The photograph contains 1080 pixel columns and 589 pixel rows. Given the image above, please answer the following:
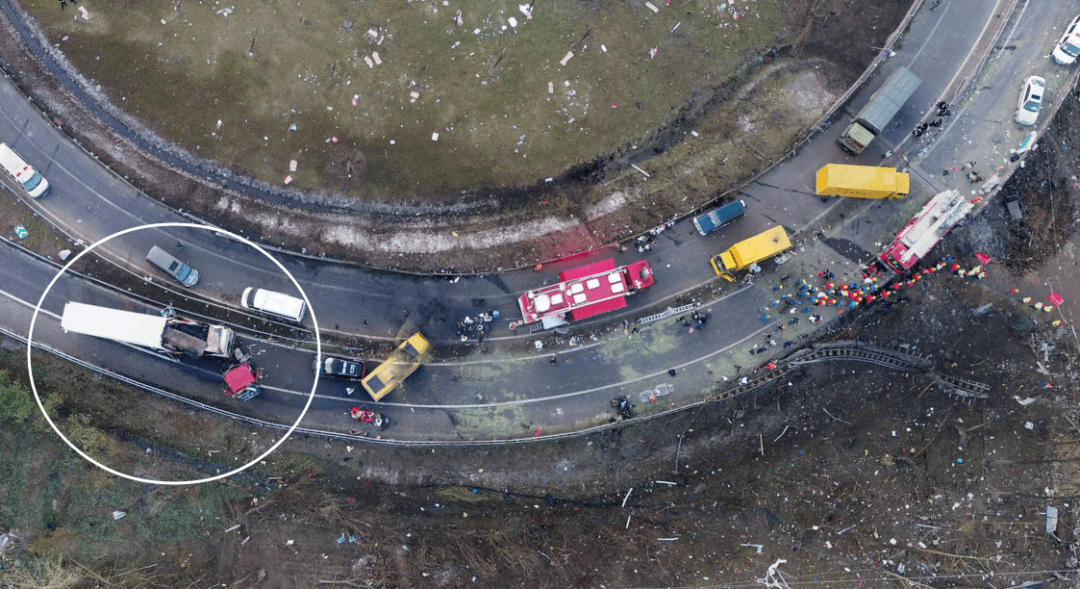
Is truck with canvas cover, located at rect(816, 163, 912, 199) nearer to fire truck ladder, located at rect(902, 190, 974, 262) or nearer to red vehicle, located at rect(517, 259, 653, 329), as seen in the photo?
fire truck ladder, located at rect(902, 190, 974, 262)

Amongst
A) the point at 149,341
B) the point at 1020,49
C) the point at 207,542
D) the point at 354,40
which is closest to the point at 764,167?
Result: the point at 1020,49

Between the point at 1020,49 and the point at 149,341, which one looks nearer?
the point at 149,341

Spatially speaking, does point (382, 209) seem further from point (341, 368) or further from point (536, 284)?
point (536, 284)

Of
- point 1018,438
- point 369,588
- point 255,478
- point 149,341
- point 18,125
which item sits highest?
point 18,125

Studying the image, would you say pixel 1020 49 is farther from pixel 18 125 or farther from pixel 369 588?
pixel 18 125

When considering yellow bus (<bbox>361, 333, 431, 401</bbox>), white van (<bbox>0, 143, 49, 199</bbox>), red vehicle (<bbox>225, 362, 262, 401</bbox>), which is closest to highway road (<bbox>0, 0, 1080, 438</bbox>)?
white van (<bbox>0, 143, 49, 199</bbox>)

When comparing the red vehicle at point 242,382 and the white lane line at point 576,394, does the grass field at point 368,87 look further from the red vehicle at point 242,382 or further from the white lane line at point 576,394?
the white lane line at point 576,394
